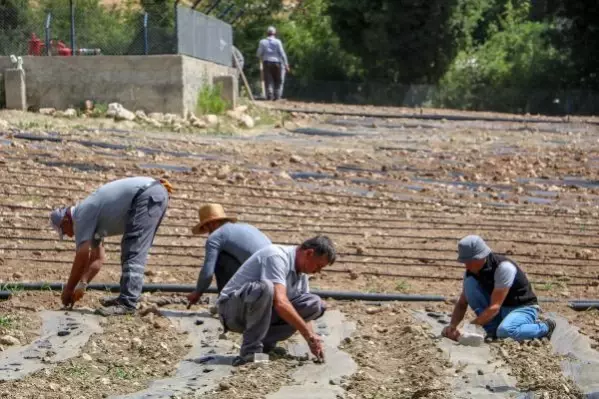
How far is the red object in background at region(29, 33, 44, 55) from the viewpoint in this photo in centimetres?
2294

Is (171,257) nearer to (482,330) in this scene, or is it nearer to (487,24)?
(482,330)

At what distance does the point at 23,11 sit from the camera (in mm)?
24172

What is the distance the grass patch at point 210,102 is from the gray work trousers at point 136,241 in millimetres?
13079

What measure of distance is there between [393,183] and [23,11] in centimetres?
968

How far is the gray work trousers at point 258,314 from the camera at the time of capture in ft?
28.3

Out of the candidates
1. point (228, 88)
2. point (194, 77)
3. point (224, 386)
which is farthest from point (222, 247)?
point (228, 88)

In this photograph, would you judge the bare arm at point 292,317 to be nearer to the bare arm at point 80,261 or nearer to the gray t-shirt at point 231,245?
the gray t-shirt at point 231,245

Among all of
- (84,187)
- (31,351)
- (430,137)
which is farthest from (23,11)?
(31,351)

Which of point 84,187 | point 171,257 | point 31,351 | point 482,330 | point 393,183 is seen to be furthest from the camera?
point 393,183

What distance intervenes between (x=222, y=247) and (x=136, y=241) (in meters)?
0.75

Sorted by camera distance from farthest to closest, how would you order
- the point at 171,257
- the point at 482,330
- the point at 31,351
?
the point at 171,257 → the point at 482,330 → the point at 31,351

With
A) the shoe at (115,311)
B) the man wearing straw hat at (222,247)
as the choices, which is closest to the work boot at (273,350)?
the man wearing straw hat at (222,247)

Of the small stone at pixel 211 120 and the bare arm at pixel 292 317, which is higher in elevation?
the small stone at pixel 211 120

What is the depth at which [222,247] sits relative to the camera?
10039 millimetres
